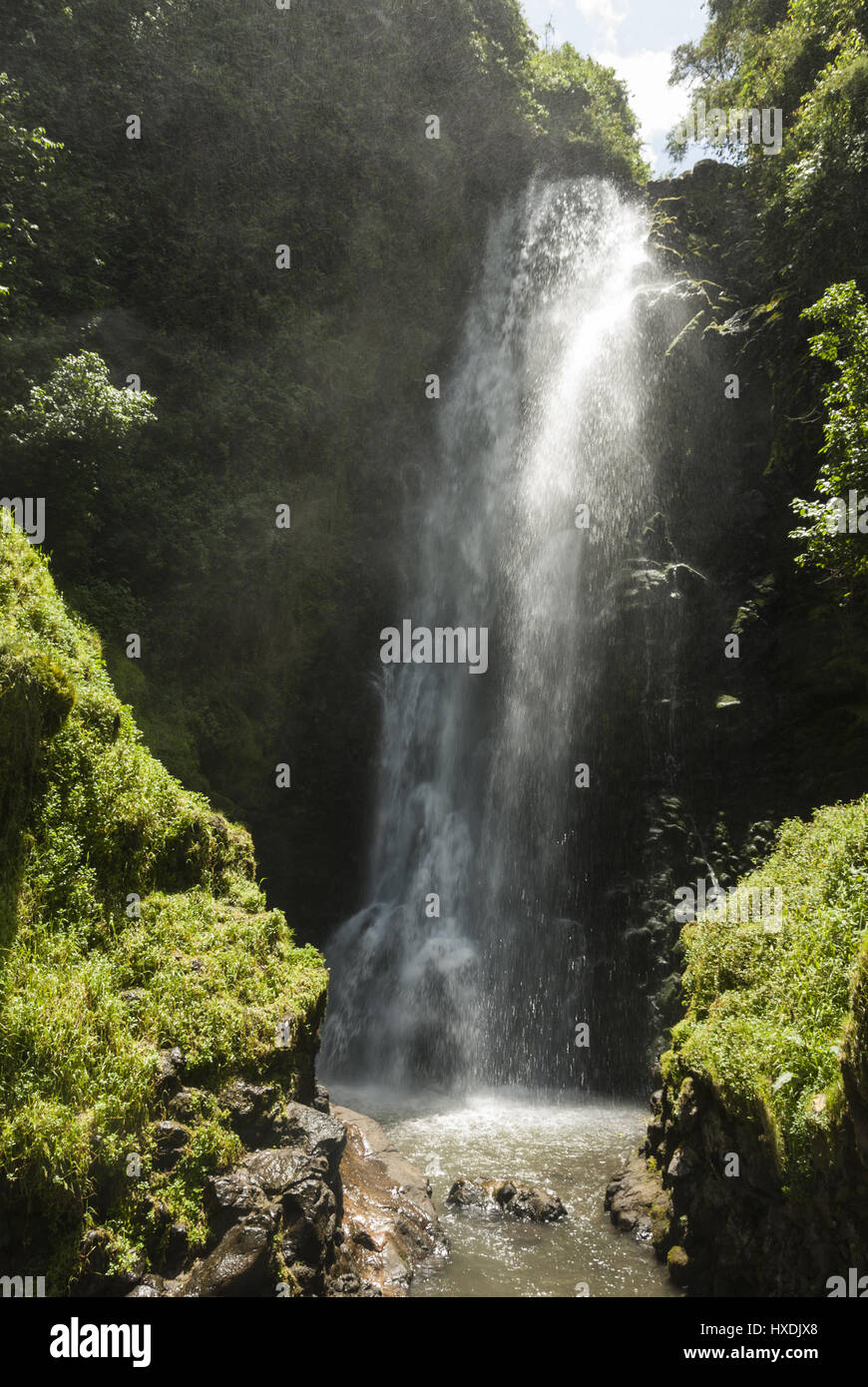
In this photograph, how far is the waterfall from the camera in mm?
14586

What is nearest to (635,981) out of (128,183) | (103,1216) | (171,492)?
(103,1216)

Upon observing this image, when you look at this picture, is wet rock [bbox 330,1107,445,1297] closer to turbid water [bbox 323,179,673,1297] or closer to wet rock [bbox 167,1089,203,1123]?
turbid water [bbox 323,179,673,1297]

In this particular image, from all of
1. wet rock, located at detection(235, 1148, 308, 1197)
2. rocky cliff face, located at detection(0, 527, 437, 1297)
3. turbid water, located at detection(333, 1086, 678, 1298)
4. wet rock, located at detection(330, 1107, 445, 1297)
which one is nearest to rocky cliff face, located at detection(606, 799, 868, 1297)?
turbid water, located at detection(333, 1086, 678, 1298)

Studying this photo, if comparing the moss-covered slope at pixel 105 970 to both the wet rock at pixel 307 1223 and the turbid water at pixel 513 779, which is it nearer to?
the wet rock at pixel 307 1223

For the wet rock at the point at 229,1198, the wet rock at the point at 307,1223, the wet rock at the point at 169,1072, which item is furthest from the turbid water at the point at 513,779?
the wet rock at the point at 169,1072

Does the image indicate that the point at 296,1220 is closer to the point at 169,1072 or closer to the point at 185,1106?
the point at 185,1106

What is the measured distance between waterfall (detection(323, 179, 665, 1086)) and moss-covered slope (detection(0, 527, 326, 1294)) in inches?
227

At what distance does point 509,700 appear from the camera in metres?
17.3

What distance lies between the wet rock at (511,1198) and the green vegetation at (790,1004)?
178 cm

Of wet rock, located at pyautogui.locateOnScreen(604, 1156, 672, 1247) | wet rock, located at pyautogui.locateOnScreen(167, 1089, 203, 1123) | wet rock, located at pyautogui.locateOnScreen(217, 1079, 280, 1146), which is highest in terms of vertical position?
wet rock, located at pyautogui.locateOnScreen(167, 1089, 203, 1123)

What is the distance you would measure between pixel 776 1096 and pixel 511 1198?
3851mm
